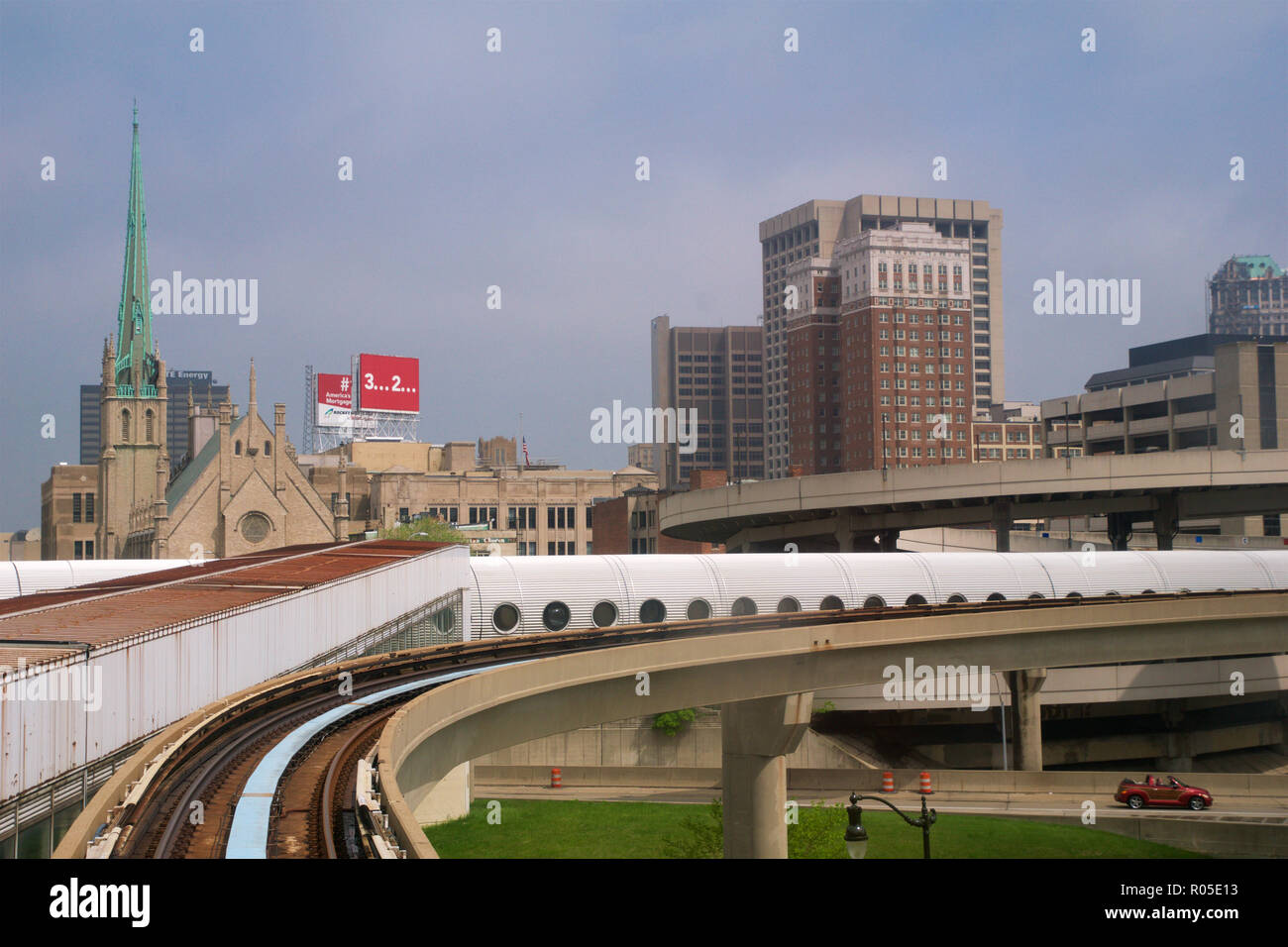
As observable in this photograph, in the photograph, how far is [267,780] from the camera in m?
16.1

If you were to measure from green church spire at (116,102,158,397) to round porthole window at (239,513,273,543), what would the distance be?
32.8 m

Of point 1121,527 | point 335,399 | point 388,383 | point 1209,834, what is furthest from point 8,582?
point 335,399

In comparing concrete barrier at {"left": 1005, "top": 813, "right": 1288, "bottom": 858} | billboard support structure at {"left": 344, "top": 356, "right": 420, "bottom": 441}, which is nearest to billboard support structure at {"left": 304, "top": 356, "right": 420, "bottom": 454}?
billboard support structure at {"left": 344, "top": 356, "right": 420, "bottom": 441}

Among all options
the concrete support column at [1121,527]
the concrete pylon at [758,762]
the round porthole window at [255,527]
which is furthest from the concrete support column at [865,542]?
the round porthole window at [255,527]

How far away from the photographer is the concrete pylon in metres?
31.5

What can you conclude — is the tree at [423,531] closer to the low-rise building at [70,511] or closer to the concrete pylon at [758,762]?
the low-rise building at [70,511]

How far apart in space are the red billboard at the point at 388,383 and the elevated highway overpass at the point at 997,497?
3694 inches

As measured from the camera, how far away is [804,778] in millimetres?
44156

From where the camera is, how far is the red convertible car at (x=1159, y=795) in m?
41.2

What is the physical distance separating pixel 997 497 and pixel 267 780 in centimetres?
6199

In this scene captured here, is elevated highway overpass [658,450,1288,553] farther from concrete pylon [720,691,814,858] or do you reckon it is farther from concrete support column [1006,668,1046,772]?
concrete pylon [720,691,814,858]
